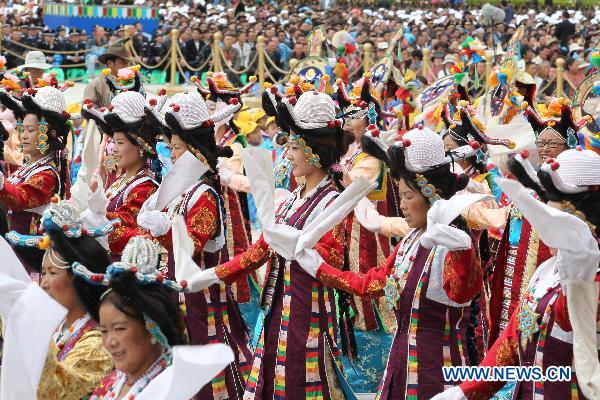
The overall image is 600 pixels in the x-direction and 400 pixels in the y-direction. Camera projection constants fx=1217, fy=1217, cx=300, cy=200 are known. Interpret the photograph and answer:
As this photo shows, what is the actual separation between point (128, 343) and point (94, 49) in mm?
15570

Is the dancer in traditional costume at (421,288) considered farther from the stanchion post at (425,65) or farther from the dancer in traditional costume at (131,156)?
the stanchion post at (425,65)

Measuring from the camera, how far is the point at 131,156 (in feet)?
19.5

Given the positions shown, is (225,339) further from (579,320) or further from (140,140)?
(579,320)

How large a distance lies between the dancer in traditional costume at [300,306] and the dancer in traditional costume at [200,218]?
→ 1.34 feet

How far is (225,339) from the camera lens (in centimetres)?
560

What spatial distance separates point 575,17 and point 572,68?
14661mm

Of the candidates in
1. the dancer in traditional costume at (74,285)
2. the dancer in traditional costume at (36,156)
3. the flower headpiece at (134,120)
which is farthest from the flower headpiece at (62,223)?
the dancer in traditional costume at (36,156)

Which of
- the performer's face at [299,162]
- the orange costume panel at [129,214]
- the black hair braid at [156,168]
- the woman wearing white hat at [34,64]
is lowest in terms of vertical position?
the woman wearing white hat at [34,64]

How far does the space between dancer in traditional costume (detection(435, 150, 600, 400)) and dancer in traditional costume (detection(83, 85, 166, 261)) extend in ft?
7.94

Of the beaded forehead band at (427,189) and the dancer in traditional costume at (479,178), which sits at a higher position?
the beaded forehead band at (427,189)

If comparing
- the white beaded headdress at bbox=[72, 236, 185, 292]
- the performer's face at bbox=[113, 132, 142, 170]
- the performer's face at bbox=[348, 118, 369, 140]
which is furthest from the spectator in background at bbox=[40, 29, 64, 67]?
the white beaded headdress at bbox=[72, 236, 185, 292]

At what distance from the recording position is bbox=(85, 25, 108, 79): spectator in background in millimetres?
17891

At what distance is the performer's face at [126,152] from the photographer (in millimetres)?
5946

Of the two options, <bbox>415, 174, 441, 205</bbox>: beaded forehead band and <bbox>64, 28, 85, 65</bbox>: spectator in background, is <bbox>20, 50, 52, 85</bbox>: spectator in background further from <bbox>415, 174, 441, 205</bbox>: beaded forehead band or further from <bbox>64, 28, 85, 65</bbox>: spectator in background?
<bbox>64, 28, 85, 65</bbox>: spectator in background
